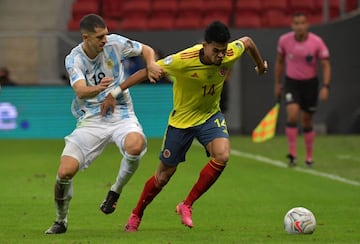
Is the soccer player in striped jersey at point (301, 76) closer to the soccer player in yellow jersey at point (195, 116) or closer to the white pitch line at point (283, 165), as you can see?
the white pitch line at point (283, 165)

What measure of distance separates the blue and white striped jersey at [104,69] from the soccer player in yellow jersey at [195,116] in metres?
0.25

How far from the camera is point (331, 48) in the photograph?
25.9 m

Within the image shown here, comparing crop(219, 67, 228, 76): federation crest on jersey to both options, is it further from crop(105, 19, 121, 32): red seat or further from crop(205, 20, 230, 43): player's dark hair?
crop(105, 19, 121, 32): red seat

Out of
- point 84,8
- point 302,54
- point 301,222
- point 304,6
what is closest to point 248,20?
point 304,6

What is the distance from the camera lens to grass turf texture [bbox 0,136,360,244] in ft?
31.2

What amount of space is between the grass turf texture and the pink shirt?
57.1 inches

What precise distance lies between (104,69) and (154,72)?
30.7 inches

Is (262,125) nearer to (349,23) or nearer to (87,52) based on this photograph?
(349,23)

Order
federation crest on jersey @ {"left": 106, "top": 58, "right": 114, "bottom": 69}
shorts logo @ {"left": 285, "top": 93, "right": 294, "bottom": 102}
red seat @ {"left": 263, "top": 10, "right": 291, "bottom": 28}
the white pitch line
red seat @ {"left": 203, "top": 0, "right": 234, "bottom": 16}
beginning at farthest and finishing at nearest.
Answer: red seat @ {"left": 203, "top": 0, "right": 234, "bottom": 16} < red seat @ {"left": 263, "top": 10, "right": 291, "bottom": 28} < shorts logo @ {"left": 285, "top": 93, "right": 294, "bottom": 102} < the white pitch line < federation crest on jersey @ {"left": 106, "top": 58, "right": 114, "bottom": 69}

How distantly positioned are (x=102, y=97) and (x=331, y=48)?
16.5 meters

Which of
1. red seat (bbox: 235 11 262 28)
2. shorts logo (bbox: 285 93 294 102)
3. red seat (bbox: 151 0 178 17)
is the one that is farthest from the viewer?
red seat (bbox: 151 0 178 17)

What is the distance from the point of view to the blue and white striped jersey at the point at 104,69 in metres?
9.87

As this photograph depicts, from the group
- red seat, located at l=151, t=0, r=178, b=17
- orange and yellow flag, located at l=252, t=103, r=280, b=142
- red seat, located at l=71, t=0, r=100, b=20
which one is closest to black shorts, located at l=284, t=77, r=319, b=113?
orange and yellow flag, located at l=252, t=103, r=280, b=142

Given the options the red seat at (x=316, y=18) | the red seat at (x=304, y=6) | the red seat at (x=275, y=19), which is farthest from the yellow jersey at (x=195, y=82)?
the red seat at (x=304, y=6)
